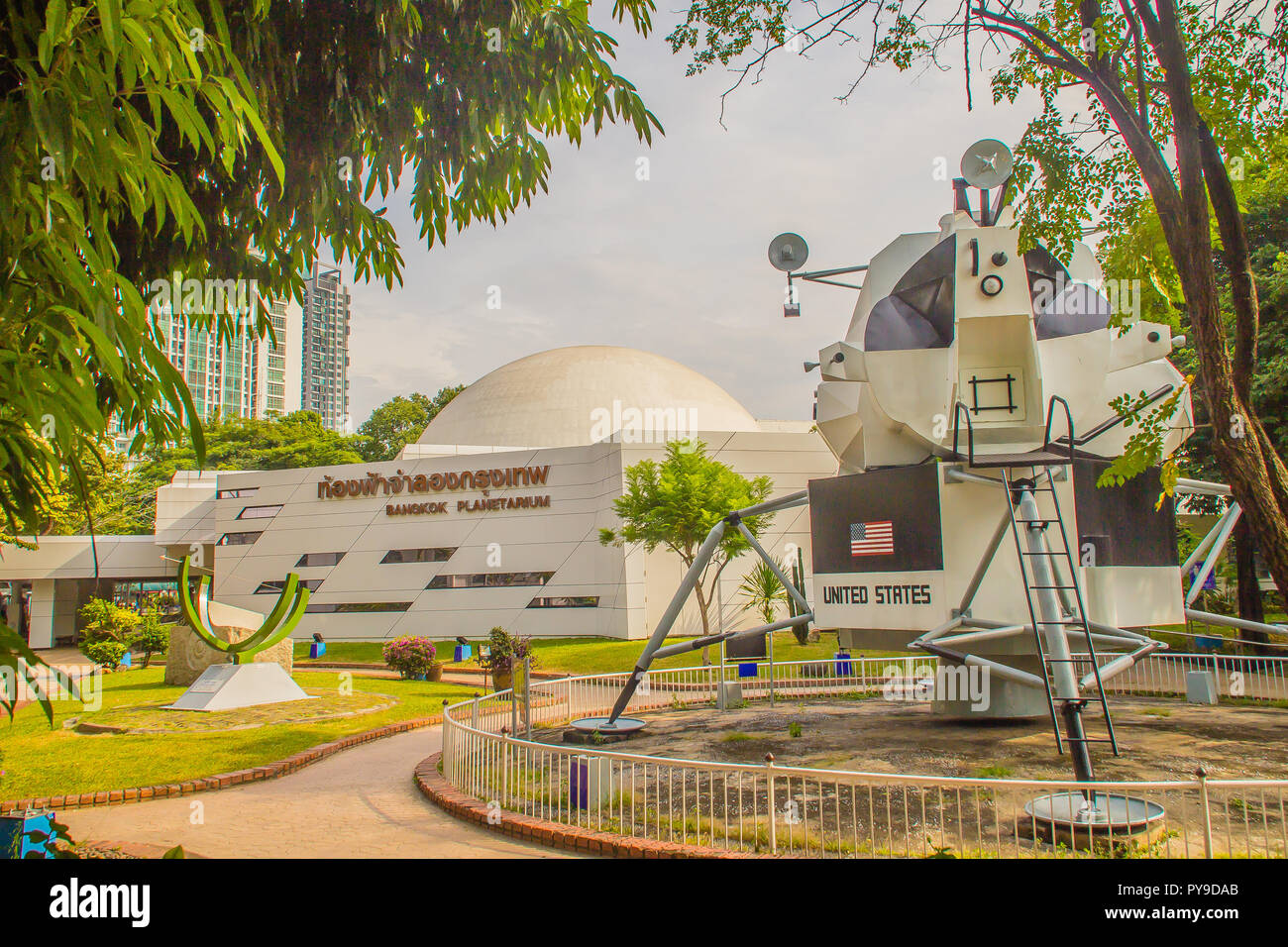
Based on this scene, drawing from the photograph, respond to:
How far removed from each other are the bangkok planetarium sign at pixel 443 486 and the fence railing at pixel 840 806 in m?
26.9

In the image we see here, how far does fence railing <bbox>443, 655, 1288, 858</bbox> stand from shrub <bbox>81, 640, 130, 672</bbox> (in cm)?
2277

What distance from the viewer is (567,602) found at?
3831cm

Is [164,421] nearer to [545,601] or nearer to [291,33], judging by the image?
[291,33]

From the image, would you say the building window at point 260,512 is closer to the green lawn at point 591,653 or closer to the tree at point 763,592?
the green lawn at point 591,653

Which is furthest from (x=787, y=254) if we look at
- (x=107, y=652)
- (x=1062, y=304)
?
(x=107, y=652)

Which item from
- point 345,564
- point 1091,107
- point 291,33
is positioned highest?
point 291,33

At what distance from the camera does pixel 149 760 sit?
13766mm

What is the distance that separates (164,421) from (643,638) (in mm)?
31346

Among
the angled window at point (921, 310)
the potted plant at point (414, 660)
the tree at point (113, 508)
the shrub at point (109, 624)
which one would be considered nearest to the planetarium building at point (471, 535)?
the tree at point (113, 508)

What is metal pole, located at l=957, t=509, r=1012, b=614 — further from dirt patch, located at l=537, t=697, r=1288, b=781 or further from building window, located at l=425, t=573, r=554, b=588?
building window, located at l=425, t=573, r=554, b=588

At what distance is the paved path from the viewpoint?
29.2 feet

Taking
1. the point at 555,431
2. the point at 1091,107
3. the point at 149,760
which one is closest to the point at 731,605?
the point at 555,431

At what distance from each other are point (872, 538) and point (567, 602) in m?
26.9

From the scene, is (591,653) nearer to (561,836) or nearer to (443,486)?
(443,486)
